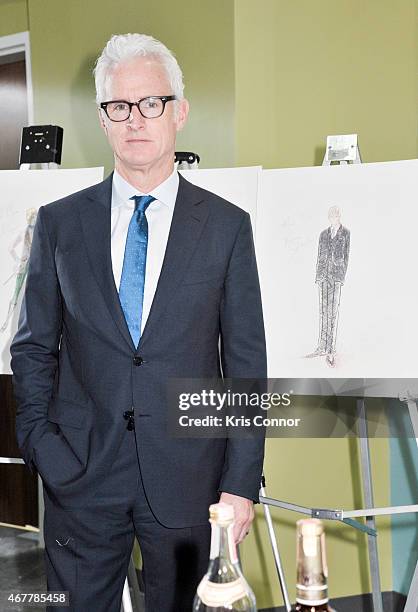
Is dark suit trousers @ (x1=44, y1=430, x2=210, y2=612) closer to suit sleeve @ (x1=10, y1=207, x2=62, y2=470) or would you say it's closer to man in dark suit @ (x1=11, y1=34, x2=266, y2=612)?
man in dark suit @ (x1=11, y1=34, x2=266, y2=612)

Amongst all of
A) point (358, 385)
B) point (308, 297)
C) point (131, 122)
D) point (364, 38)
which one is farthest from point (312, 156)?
point (131, 122)

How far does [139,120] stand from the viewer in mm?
1775

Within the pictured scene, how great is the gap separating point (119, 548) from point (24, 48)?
2.50 m

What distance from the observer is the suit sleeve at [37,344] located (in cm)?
176

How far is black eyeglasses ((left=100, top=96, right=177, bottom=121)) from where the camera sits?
178 cm

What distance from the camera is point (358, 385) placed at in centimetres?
240

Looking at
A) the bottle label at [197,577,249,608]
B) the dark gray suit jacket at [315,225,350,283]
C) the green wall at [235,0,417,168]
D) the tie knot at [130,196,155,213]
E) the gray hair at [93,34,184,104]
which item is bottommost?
the bottle label at [197,577,249,608]

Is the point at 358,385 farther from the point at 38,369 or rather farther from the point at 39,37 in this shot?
the point at 39,37

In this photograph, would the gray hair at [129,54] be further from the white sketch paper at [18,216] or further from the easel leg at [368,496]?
the easel leg at [368,496]

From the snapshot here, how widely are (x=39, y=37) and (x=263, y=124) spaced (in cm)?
119

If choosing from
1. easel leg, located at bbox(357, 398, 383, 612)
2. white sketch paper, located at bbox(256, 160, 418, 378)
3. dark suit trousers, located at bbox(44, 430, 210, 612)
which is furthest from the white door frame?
dark suit trousers, located at bbox(44, 430, 210, 612)

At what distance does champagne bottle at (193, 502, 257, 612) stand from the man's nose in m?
1.07

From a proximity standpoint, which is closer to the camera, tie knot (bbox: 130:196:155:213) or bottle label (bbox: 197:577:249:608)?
bottle label (bbox: 197:577:249:608)

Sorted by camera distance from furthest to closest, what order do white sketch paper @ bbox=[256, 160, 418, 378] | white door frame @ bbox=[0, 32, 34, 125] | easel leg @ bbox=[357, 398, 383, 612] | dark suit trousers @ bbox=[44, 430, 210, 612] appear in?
white door frame @ bbox=[0, 32, 34, 125]
easel leg @ bbox=[357, 398, 383, 612]
white sketch paper @ bbox=[256, 160, 418, 378]
dark suit trousers @ bbox=[44, 430, 210, 612]
